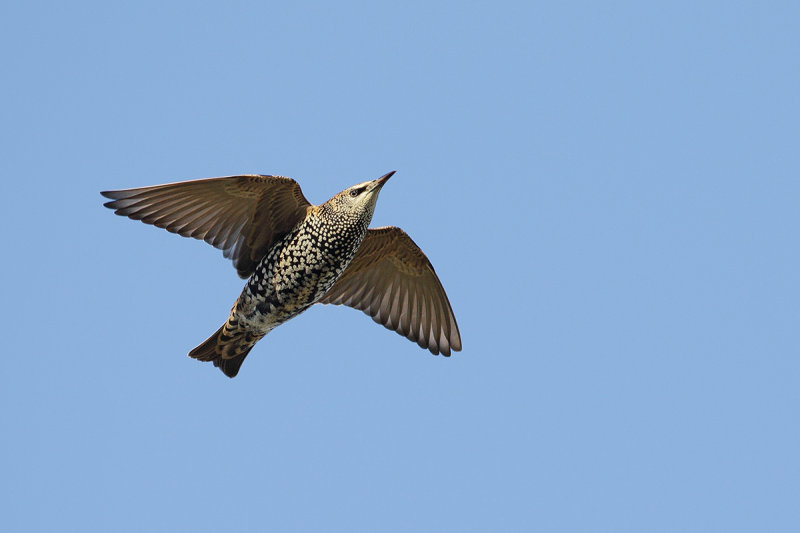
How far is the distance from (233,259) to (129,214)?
1442mm

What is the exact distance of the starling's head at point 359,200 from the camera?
13586mm

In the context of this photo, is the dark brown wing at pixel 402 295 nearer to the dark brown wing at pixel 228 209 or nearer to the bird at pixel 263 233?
the bird at pixel 263 233

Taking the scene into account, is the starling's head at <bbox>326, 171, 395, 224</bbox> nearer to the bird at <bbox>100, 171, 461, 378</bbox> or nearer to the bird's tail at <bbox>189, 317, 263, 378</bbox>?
the bird at <bbox>100, 171, 461, 378</bbox>

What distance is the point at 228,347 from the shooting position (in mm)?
14719

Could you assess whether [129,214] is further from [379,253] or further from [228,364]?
[379,253]

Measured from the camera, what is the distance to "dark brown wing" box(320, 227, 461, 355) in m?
15.5

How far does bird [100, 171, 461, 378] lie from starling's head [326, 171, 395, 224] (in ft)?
0.04

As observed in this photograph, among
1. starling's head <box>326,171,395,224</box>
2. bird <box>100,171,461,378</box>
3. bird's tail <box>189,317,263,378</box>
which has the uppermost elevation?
starling's head <box>326,171,395,224</box>

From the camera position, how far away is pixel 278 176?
13672mm

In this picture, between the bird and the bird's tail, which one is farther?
the bird's tail

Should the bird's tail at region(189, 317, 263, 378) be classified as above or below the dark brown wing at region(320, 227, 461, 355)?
below

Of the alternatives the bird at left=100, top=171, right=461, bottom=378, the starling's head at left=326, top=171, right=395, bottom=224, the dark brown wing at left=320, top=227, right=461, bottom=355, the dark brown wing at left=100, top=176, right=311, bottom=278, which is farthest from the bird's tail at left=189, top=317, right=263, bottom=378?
the starling's head at left=326, top=171, right=395, bottom=224

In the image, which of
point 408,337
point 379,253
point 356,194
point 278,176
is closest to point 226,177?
point 278,176

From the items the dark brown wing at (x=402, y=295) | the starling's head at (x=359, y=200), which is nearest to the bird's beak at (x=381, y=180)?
the starling's head at (x=359, y=200)
